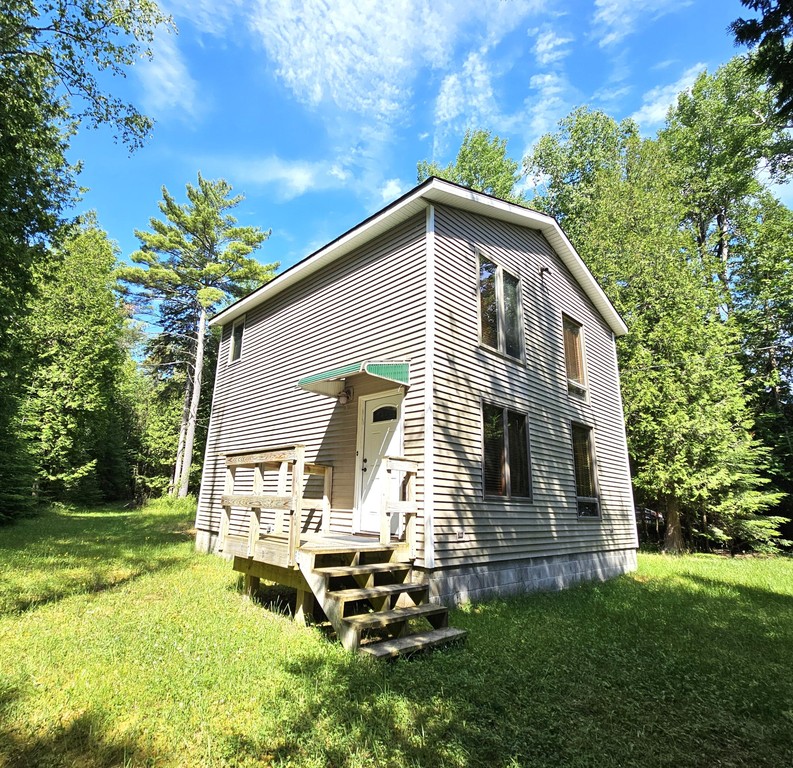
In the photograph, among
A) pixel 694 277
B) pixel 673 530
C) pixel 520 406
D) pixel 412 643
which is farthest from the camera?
pixel 694 277

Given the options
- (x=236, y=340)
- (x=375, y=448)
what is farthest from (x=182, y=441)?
(x=375, y=448)

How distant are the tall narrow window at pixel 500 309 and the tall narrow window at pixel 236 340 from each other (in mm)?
6706

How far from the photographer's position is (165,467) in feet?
86.1

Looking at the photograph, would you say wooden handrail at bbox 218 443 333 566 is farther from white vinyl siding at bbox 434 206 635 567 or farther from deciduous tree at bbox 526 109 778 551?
deciduous tree at bbox 526 109 778 551

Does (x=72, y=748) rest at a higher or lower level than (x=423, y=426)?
lower

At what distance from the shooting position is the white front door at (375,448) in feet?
22.6

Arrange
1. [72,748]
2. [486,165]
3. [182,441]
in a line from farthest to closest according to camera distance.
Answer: [182,441] < [486,165] < [72,748]

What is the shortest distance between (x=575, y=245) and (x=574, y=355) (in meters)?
11.9

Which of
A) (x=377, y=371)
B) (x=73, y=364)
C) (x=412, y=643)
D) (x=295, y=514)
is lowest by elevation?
(x=412, y=643)

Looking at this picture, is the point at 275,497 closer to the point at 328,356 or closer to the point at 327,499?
the point at 327,499

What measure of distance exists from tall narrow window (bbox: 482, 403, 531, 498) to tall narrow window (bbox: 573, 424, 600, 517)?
2.14m

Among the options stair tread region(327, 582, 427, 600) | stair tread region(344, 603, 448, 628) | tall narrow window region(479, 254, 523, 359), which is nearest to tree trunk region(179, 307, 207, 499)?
tall narrow window region(479, 254, 523, 359)

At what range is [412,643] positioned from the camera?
4.11m

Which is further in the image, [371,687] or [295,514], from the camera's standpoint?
[295,514]
